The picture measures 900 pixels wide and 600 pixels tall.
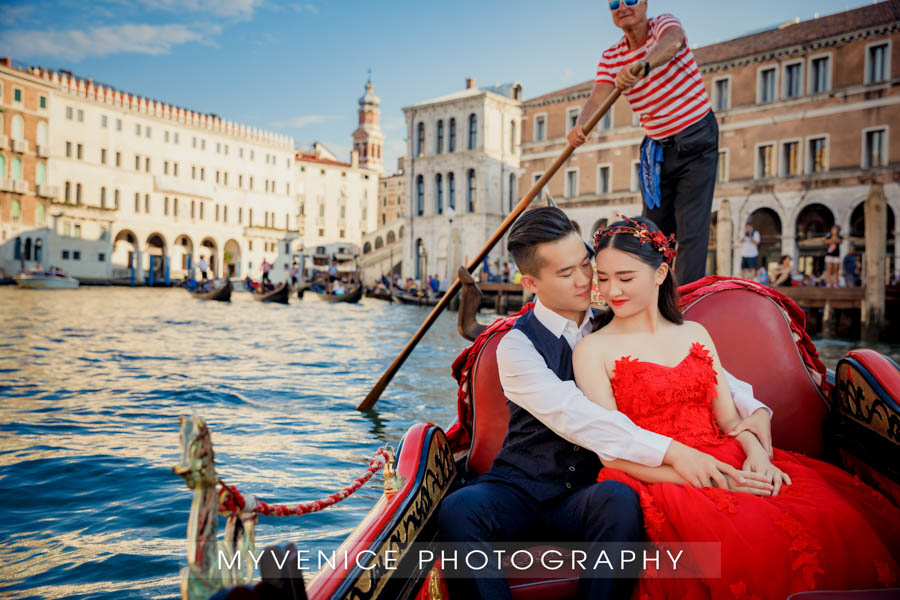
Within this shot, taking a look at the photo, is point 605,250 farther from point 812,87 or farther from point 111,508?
point 812,87

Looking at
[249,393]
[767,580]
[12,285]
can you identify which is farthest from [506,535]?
[12,285]

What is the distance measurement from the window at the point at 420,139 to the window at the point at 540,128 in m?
6.42

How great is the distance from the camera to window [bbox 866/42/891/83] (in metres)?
14.0

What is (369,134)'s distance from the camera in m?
52.1

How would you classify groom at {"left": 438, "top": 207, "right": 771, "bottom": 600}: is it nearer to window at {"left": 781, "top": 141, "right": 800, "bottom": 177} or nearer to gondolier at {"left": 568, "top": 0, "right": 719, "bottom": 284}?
gondolier at {"left": 568, "top": 0, "right": 719, "bottom": 284}

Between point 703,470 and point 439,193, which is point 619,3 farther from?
point 439,193

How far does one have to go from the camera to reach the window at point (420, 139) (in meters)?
25.8

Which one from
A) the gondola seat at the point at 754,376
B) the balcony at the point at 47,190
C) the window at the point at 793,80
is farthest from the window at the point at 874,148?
the balcony at the point at 47,190

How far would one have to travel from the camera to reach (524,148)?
20.6 meters

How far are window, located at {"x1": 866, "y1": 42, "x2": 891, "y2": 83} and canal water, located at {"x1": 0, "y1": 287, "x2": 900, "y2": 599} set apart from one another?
28.4ft

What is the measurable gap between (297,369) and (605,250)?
486cm

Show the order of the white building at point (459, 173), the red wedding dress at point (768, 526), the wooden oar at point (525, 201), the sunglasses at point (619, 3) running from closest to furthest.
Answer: the red wedding dress at point (768, 526) < the sunglasses at point (619, 3) < the wooden oar at point (525, 201) < the white building at point (459, 173)

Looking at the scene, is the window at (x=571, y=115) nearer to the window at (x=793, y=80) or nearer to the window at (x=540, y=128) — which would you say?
the window at (x=540, y=128)

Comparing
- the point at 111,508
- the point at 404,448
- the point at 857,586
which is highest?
the point at 404,448
